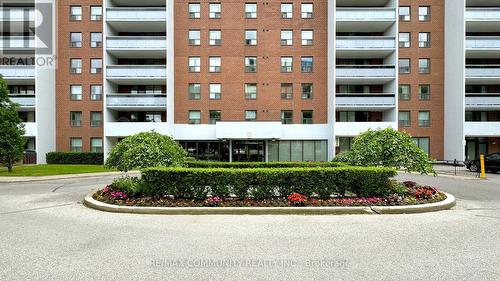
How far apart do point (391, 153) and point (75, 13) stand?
114 feet

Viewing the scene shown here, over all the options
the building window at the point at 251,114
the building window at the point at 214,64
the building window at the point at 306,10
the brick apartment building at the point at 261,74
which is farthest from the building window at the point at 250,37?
the building window at the point at 251,114

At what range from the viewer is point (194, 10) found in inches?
1249

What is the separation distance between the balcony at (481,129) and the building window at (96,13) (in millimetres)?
38900

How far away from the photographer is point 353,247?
19.4 feet

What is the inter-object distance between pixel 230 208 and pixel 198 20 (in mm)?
27415

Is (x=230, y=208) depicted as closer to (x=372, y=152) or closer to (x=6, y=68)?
(x=372, y=152)

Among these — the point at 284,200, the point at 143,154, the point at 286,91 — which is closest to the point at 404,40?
the point at 286,91

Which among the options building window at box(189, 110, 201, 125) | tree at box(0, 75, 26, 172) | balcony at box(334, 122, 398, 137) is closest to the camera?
tree at box(0, 75, 26, 172)

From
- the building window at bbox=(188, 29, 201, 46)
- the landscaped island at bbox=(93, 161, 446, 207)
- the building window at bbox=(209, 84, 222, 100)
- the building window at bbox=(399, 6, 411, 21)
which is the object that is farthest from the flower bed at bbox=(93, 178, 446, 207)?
the building window at bbox=(399, 6, 411, 21)

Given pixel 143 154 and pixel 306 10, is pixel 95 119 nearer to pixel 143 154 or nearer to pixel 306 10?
pixel 143 154

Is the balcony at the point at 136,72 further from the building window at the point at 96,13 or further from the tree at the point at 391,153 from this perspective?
the tree at the point at 391,153

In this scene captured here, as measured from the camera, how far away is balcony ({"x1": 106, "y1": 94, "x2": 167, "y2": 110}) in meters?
29.6

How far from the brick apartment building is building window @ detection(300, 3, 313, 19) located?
0.14 metres

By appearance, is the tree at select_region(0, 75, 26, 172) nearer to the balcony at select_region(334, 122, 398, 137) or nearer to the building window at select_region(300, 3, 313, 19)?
the balcony at select_region(334, 122, 398, 137)
